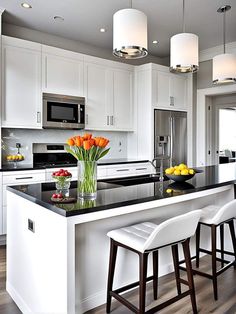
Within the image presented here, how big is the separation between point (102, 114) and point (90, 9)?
5.42 ft

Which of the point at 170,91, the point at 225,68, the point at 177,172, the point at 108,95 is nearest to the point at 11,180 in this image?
the point at 177,172

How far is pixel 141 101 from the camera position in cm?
512

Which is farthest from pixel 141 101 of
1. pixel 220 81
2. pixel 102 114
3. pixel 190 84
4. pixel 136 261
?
pixel 136 261

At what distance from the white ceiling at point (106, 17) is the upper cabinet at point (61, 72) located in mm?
438

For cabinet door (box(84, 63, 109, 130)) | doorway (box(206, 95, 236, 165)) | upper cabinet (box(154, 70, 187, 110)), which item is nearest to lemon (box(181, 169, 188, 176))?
cabinet door (box(84, 63, 109, 130))

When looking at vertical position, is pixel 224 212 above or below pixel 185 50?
below

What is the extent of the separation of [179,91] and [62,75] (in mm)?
2447

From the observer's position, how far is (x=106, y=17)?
395 centimetres

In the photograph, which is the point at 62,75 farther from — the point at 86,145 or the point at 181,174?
the point at 86,145

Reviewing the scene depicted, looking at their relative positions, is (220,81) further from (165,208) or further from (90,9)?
(90,9)

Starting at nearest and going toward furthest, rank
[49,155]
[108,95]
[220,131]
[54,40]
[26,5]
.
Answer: [26,5], [49,155], [54,40], [108,95], [220,131]

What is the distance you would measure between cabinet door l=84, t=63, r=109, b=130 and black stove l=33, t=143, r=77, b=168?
0.62 m

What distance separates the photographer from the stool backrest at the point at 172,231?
1622 mm

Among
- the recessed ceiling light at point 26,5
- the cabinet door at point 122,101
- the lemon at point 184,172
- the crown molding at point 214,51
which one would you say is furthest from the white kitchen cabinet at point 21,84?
the crown molding at point 214,51
